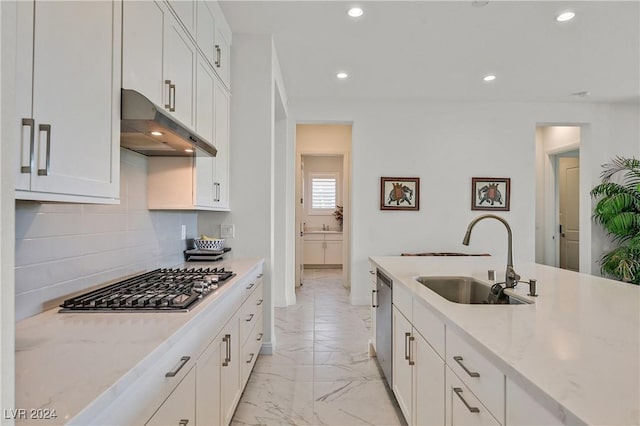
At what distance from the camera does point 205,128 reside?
7.63ft

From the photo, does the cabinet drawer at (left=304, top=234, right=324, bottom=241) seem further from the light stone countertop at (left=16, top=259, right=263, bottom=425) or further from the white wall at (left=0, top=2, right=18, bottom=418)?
the white wall at (left=0, top=2, right=18, bottom=418)

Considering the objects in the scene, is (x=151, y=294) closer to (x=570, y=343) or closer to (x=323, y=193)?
(x=570, y=343)

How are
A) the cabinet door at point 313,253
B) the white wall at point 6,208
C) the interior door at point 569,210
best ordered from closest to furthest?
the white wall at point 6,208 → the interior door at point 569,210 → the cabinet door at point 313,253

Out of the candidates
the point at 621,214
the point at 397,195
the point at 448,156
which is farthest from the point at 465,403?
the point at 621,214

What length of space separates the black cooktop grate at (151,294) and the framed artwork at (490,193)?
4.01 meters

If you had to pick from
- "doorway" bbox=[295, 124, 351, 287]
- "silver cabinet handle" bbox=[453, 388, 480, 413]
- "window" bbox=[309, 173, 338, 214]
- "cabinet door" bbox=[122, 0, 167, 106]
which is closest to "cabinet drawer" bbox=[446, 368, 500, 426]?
"silver cabinet handle" bbox=[453, 388, 480, 413]

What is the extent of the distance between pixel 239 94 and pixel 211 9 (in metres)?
0.72

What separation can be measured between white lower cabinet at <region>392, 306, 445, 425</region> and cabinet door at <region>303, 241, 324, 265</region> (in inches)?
227

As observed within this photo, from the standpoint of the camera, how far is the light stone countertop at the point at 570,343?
66 cm

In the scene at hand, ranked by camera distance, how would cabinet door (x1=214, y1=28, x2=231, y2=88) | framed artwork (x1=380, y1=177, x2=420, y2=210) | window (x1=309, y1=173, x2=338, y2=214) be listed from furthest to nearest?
1. window (x1=309, y1=173, x2=338, y2=214)
2. framed artwork (x1=380, y1=177, x2=420, y2=210)
3. cabinet door (x1=214, y1=28, x2=231, y2=88)

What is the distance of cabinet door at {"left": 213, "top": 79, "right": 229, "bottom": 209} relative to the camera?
2.62 meters

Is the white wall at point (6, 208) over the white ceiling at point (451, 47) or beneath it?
beneath

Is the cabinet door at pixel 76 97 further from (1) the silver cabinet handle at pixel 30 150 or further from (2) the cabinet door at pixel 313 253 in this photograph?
(2) the cabinet door at pixel 313 253

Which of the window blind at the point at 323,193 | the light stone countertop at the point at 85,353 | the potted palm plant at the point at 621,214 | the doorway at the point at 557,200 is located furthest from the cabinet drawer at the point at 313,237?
the light stone countertop at the point at 85,353
